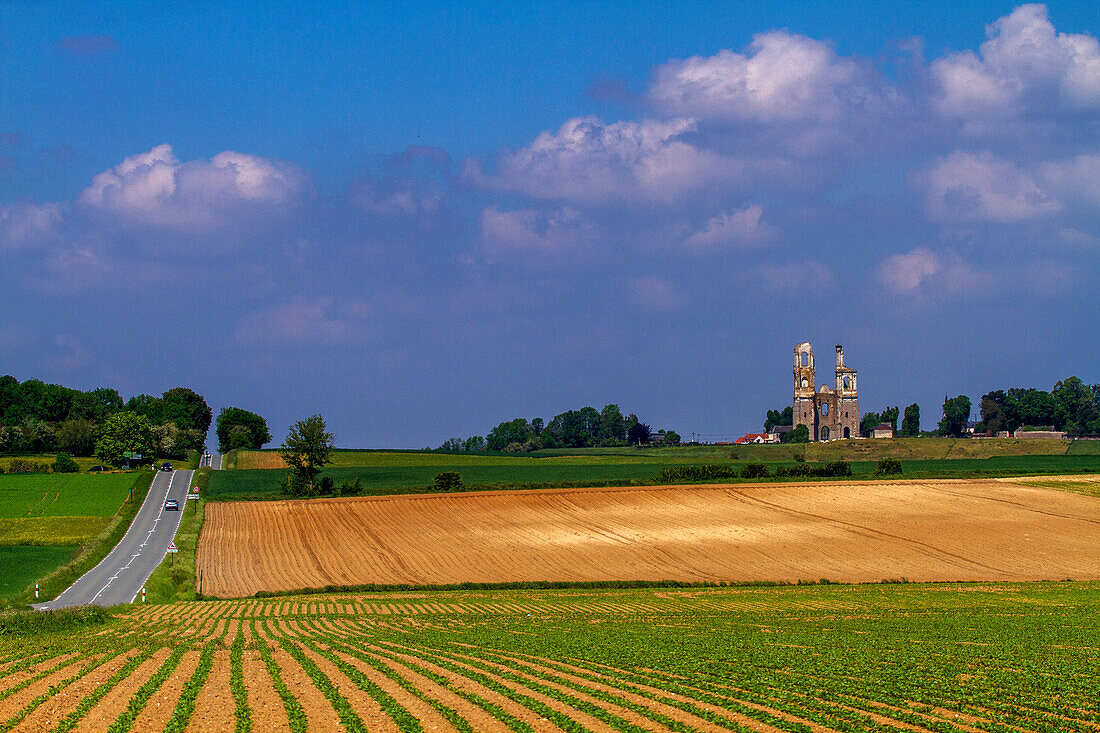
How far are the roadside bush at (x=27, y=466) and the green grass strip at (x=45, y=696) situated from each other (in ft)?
344

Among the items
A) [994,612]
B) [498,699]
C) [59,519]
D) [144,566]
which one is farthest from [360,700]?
[59,519]

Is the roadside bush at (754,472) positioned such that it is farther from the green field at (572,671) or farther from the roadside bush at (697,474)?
the green field at (572,671)

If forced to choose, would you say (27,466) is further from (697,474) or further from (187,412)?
(697,474)

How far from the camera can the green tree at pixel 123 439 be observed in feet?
388

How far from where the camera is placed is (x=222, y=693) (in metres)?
16.2

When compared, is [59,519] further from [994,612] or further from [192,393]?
[192,393]

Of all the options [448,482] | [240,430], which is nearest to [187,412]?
[240,430]

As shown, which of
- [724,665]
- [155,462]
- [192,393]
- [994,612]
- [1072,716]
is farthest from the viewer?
[192,393]

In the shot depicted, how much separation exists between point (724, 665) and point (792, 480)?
70446 mm

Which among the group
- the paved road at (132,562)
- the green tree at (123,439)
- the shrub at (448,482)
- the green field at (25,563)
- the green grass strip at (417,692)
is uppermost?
the green tree at (123,439)

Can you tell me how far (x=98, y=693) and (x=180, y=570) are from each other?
36.6 meters

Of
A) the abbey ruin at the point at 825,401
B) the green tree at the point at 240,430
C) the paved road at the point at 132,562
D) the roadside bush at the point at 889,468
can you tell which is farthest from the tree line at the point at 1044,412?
the paved road at the point at 132,562

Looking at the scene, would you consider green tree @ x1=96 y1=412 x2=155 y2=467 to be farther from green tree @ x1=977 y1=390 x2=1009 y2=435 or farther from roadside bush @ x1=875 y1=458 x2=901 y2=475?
green tree @ x1=977 y1=390 x2=1009 y2=435

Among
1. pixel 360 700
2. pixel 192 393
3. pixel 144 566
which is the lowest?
pixel 144 566
